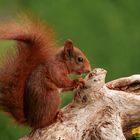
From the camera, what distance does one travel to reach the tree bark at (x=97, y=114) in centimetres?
281

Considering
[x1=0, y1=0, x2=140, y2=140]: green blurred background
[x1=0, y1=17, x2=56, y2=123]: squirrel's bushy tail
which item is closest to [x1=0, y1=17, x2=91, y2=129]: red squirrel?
[x1=0, y1=17, x2=56, y2=123]: squirrel's bushy tail

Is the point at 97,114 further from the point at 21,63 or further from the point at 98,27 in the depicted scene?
the point at 98,27

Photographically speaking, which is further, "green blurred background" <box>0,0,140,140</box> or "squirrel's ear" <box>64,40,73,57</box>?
"green blurred background" <box>0,0,140,140</box>

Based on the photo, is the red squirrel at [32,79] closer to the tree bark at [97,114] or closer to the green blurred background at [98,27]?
the tree bark at [97,114]

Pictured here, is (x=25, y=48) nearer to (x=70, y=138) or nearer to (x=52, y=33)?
(x=52, y=33)

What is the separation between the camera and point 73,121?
2.88m

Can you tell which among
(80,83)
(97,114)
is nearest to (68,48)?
(80,83)

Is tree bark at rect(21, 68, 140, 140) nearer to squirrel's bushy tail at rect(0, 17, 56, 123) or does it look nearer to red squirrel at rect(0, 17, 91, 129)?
red squirrel at rect(0, 17, 91, 129)

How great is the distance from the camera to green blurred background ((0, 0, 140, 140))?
5047mm

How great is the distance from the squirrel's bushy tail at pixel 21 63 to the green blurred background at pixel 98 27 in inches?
76.9

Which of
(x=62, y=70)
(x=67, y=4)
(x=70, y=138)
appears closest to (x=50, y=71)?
(x=62, y=70)

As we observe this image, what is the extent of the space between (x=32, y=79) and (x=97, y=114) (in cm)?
33

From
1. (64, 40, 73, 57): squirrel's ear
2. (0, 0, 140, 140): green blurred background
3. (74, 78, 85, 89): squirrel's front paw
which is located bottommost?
(74, 78, 85, 89): squirrel's front paw

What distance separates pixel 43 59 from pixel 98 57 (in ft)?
6.89
